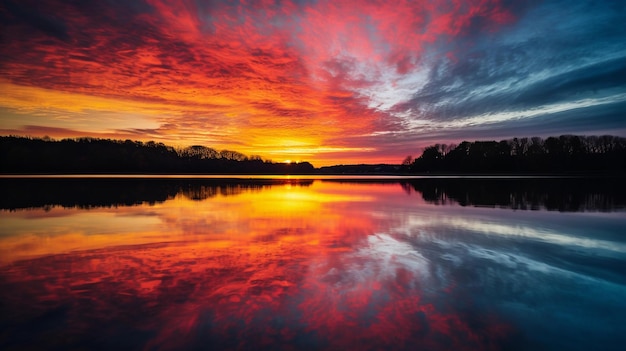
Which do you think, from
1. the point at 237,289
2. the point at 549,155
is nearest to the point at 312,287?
the point at 237,289

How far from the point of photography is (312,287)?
6566 mm

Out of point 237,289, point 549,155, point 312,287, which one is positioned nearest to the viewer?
point 237,289

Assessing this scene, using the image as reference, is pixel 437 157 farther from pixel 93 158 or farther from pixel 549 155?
pixel 93 158

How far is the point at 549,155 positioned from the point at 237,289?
12430 cm

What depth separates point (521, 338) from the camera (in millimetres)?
4664

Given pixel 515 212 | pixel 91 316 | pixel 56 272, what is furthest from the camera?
pixel 515 212

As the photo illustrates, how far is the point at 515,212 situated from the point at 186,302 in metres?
17.7

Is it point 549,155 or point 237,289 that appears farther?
point 549,155

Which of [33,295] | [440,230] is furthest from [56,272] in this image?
[440,230]

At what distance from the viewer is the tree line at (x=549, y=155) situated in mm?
96375

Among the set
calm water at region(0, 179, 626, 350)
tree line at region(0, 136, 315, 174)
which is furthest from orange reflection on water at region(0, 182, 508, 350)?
tree line at region(0, 136, 315, 174)

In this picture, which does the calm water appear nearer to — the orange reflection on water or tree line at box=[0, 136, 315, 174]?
the orange reflection on water

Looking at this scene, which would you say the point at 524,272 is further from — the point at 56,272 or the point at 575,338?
the point at 56,272

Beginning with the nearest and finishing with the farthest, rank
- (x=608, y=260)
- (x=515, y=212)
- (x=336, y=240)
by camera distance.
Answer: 1. (x=608, y=260)
2. (x=336, y=240)
3. (x=515, y=212)
